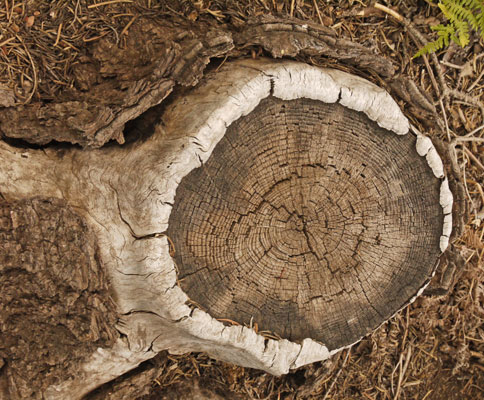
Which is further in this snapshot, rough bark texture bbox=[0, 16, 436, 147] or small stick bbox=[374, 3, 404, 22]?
small stick bbox=[374, 3, 404, 22]

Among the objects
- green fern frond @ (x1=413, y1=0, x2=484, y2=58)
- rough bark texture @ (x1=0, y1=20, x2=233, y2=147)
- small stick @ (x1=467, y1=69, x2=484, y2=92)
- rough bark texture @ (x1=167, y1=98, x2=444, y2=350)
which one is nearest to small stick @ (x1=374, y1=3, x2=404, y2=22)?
green fern frond @ (x1=413, y1=0, x2=484, y2=58)

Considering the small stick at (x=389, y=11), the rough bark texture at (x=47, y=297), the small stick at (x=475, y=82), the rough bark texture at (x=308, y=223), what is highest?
the small stick at (x=389, y=11)

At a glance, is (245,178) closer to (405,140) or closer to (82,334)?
(405,140)

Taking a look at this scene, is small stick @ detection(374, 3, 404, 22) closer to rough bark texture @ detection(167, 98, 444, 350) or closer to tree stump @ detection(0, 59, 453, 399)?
tree stump @ detection(0, 59, 453, 399)

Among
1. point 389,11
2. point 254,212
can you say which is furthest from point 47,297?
point 389,11

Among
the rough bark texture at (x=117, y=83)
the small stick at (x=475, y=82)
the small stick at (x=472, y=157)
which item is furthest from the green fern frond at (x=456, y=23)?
the rough bark texture at (x=117, y=83)

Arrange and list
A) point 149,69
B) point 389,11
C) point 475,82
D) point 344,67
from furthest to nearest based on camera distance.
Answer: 1. point 475,82
2. point 389,11
3. point 344,67
4. point 149,69

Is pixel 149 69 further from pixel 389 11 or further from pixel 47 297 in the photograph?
pixel 389 11

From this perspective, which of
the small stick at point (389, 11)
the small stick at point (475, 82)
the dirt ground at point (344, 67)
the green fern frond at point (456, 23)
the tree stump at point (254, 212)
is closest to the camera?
the tree stump at point (254, 212)

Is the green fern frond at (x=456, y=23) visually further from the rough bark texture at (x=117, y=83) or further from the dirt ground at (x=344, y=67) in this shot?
the rough bark texture at (x=117, y=83)
